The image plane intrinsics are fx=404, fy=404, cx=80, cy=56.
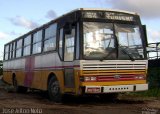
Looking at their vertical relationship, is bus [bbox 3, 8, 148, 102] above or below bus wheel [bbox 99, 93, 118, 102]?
above

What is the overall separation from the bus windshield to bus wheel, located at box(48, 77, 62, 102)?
255 centimetres

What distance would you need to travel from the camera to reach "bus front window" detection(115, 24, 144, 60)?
540 inches

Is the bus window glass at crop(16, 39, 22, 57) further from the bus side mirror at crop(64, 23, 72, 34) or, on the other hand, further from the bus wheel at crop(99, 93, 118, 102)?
the bus side mirror at crop(64, 23, 72, 34)

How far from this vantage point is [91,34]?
43.9 ft

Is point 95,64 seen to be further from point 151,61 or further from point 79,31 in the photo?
point 151,61

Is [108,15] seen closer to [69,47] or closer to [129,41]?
[129,41]

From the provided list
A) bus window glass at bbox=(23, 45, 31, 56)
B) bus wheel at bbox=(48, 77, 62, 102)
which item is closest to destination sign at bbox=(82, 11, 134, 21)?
bus wheel at bbox=(48, 77, 62, 102)

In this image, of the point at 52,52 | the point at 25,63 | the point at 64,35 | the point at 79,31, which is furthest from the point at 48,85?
the point at 25,63

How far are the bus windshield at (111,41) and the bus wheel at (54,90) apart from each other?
101 inches

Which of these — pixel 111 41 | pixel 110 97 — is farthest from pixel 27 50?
pixel 111 41

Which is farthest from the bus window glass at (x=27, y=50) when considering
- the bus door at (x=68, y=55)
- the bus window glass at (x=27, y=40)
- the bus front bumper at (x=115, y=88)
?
the bus front bumper at (x=115, y=88)

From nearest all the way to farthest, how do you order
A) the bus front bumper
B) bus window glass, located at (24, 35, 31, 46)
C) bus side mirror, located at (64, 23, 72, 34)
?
the bus front bumper → bus side mirror, located at (64, 23, 72, 34) → bus window glass, located at (24, 35, 31, 46)

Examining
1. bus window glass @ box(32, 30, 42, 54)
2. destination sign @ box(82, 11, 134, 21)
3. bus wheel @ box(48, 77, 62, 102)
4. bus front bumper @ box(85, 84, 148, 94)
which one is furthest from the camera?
bus window glass @ box(32, 30, 42, 54)

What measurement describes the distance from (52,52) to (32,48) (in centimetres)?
387
